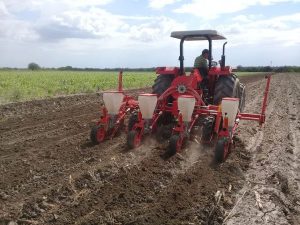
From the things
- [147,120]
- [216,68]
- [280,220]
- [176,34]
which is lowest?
[280,220]

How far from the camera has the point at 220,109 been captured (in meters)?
6.73

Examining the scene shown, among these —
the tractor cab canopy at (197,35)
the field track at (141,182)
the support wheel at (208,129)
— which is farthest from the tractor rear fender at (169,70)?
the field track at (141,182)

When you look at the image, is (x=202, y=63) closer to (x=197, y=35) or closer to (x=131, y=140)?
(x=197, y=35)

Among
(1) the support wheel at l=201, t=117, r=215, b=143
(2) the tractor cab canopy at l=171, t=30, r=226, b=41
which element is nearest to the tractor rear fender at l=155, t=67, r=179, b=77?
(2) the tractor cab canopy at l=171, t=30, r=226, b=41

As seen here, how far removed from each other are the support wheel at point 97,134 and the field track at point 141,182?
16 cm

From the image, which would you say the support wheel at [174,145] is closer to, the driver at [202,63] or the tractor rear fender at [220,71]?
the tractor rear fender at [220,71]

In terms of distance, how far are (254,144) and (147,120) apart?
2079 millimetres

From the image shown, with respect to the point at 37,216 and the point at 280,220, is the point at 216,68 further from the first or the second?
the point at 37,216

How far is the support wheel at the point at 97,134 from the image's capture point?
720cm

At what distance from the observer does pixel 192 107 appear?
22.3ft

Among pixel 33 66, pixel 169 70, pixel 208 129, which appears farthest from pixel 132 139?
pixel 33 66

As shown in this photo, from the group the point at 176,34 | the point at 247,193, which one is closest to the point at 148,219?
the point at 247,193

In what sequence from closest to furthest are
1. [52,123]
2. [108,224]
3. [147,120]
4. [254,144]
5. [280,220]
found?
[108,224] < [280,220] < [147,120] < [254,144] < [52,123]

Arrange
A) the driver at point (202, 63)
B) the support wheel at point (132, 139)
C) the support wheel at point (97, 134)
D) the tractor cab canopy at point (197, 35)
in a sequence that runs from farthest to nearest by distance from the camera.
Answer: the driver at point (202, 63) < the tractor cab canopy at point (197, 35) < the support wheel at point (97, 134) < the support wheel at point (132, 139)
